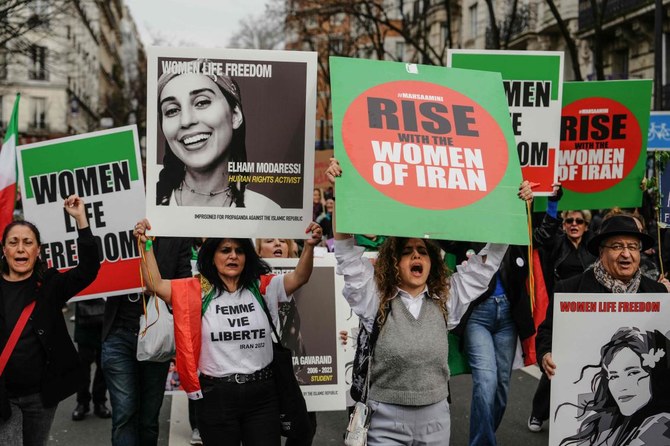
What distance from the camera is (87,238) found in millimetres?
5008

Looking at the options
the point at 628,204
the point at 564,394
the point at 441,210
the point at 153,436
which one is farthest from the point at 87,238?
the point at 628,204

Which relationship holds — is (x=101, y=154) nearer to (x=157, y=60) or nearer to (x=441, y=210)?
(x=157, y=60)

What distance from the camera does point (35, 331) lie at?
193 inches

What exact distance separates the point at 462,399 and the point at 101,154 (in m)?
4.44

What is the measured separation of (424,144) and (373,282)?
71 cm

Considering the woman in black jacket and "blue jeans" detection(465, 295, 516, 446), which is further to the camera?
"blue jeans" detection(465, 295, 516, 446)

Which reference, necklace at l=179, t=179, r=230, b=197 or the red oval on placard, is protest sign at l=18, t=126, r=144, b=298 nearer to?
necklace at l=179, t=179, r=230, b=197

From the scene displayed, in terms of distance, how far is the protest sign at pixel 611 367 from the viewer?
461 centimetres

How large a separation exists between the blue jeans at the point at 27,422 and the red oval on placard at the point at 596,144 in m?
3.87

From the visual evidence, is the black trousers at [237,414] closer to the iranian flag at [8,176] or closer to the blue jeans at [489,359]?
the blue jeans at [489,359]

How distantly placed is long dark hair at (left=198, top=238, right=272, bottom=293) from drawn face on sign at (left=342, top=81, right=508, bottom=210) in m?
1.03

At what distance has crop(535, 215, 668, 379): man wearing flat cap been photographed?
15.9ft

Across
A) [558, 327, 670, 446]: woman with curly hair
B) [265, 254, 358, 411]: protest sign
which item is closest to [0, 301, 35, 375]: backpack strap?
[265, 254, 358, 411]: protest sign

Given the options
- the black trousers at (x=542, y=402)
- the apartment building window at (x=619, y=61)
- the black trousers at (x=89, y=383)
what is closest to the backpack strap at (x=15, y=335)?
the black trousers at (x=89, y=383)
